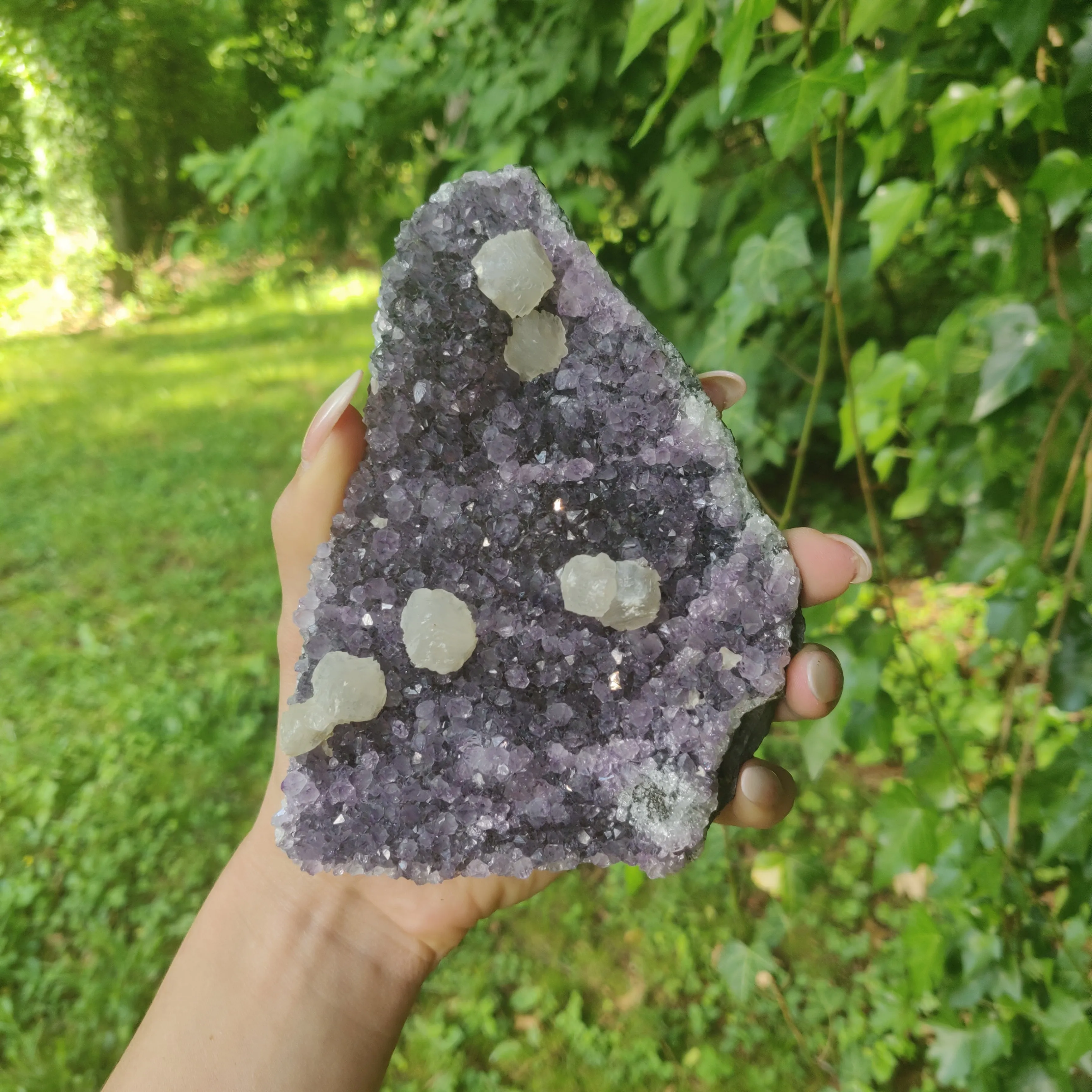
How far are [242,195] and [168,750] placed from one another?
1.51 m

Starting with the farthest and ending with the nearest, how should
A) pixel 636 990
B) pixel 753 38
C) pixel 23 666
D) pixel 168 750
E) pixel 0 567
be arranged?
pixel 0 567 < pixel 23 666 < pixel 168 750 < pixel 636 990 < pixel 753 38

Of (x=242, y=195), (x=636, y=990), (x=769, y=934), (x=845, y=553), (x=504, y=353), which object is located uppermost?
(x=242, y=195)

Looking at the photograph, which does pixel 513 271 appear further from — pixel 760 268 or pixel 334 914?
pixel 334 914

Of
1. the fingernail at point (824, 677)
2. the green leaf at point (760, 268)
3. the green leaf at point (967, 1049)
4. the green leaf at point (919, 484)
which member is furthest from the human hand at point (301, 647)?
the green leaf at point (967, 1049)

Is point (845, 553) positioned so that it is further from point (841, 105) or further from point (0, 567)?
point (0, 567)

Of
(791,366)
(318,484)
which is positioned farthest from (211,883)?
(791,366)

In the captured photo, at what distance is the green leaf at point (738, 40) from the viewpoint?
849 mm

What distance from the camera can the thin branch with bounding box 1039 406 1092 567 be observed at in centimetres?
109

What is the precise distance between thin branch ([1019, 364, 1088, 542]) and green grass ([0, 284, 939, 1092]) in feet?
2.16

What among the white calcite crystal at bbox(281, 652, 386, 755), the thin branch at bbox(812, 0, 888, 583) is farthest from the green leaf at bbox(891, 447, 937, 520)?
the white calcite crystal at bbox(281, 652, 386, 755)

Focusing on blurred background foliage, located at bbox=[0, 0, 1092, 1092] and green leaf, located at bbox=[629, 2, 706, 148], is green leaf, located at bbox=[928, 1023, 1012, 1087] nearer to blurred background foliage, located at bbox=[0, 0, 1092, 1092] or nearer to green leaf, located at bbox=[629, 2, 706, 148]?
blurred background foliage, located at bbox=[0, 0, 1092, 1092]

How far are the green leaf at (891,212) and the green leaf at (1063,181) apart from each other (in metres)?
0.14

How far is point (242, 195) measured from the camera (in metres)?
1.85

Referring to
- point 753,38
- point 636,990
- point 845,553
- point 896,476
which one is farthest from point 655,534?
point 896,476
